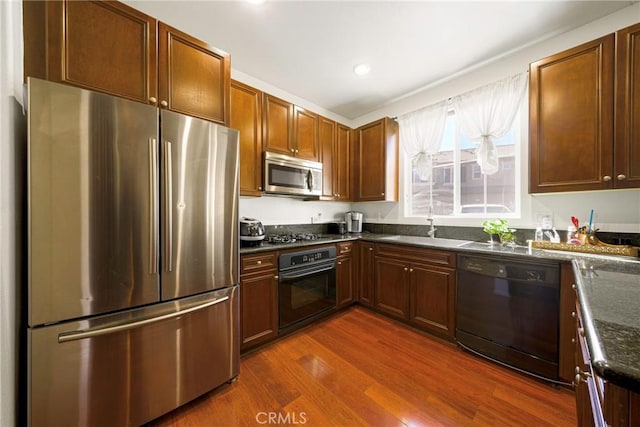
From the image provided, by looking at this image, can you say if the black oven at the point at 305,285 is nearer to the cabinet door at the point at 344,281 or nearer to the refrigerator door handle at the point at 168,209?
the cabinet door at the point at 344,281

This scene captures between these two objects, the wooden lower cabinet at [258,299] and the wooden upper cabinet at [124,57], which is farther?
the wooden lower cabinet at [258,299]

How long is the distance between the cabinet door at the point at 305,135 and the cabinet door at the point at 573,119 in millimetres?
2048

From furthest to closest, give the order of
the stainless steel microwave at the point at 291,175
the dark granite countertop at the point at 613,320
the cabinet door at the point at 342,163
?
1. the cabinet door at the point at 342,163
2. the stainless steel microwave at the point at 291,175
3. the dark granite countertop at the point at 613,320

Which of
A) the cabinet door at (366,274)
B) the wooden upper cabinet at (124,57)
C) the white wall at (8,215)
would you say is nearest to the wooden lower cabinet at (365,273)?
the cabinet door at (366,274)

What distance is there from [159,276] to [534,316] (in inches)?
99.0

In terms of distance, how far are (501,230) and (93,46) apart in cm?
324

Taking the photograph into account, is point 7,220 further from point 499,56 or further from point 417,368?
point 499,56

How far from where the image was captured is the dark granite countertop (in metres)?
0.45

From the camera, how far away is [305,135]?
9.10 feet

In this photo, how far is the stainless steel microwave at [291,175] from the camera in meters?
2.38

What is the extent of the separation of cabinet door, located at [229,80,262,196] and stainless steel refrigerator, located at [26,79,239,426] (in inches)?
25.9

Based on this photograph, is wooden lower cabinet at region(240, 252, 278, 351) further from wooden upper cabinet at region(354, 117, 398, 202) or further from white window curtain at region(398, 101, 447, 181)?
white window curtain at region(398, 101, 447, 181)

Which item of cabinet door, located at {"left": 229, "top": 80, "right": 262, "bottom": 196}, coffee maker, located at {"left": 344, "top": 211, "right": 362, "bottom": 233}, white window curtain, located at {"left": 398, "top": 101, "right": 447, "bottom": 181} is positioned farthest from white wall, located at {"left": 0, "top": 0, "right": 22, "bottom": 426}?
white window curtain, located at {"left": 398, "top": 101, "right": 447, "bottom": 181}

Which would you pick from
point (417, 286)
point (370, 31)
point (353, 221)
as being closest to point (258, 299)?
point (417, 286)
